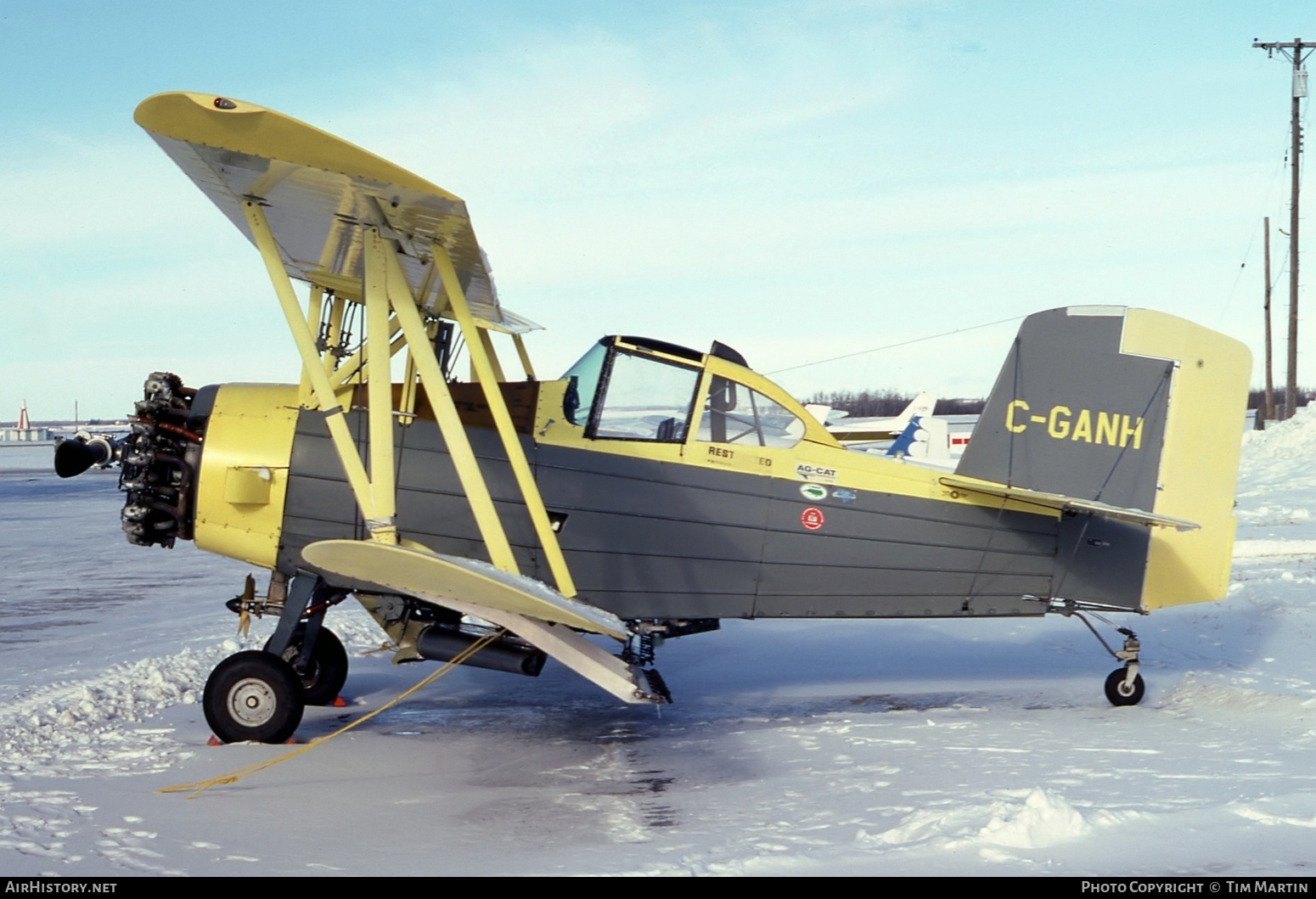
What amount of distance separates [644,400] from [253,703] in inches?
108

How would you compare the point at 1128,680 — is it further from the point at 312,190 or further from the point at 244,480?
the point at 312,190

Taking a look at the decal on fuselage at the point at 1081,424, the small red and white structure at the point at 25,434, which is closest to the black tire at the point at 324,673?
the decal on fuselage at the point at 1081,424

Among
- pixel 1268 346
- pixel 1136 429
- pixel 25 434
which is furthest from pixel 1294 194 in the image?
pixel 25 434

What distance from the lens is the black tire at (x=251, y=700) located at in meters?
5.79

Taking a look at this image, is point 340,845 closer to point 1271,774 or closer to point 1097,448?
point 1271,774

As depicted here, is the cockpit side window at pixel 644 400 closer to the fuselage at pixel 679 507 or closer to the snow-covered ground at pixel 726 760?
the fuselage at pixel 679 507

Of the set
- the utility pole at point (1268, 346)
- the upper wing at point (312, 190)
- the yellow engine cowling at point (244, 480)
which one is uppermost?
the utility pole at point (1268, 346)

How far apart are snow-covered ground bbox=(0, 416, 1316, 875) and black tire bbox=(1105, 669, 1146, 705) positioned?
163 millimetres

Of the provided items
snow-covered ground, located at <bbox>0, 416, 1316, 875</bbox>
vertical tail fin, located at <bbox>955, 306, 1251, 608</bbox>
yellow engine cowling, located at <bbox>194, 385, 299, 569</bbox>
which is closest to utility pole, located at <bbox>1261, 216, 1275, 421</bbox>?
snow-covered ground, located at <bbox>0, 416, 1316, 875</bbox>

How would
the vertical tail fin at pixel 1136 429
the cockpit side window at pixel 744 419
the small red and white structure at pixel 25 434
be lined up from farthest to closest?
the small red and white structure at pixel 25 434, the vertical tail fin at pixel 1136 429, the cockpit side window at pixel 744 419

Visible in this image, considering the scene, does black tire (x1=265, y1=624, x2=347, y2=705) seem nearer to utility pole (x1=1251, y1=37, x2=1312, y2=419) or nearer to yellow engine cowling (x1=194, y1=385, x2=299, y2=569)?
yellow engine cowling (x1=194, y1=385, x2=299, y2=569)

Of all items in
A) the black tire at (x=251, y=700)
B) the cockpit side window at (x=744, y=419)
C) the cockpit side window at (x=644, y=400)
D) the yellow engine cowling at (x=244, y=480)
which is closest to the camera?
the black tire at (x=251, y=700)

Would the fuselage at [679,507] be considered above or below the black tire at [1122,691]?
above
